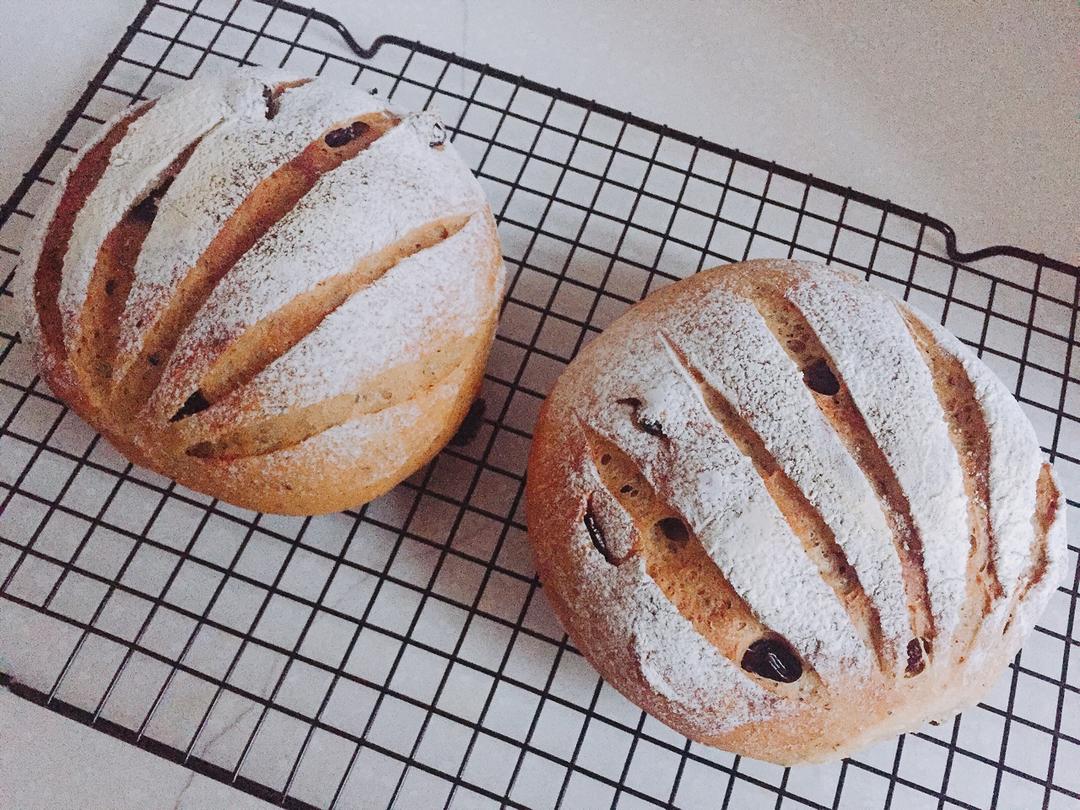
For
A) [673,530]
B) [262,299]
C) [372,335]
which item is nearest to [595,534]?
[673,530]

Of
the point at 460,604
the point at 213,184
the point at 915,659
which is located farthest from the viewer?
the point at 460,604

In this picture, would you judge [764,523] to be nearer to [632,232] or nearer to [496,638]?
[496,638]

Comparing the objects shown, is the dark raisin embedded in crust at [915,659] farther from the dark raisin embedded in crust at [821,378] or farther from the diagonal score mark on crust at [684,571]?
the dark raisin embedded in crust at [821,378]

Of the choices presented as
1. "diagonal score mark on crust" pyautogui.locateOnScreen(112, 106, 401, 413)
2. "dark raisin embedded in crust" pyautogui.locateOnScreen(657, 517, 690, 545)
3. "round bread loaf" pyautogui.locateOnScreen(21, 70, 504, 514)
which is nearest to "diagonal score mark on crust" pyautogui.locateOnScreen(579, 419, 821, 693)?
"dark raisin embedded in crust" pyautogui.locateOnScreen(657, 517, 690, 545)

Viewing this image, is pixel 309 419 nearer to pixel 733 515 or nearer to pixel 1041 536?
pixel 733 515

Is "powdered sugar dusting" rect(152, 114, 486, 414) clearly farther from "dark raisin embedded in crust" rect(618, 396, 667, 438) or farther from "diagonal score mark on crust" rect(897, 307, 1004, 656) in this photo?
"diagonal score mark on crust" rect(897, 307, 1004, 656)

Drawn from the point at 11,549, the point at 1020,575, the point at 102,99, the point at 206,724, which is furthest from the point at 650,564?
the point at 102,99

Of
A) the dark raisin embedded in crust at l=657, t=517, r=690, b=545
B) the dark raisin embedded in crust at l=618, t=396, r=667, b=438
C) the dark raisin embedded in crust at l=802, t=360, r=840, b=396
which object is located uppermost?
the dark raisin embedded in crust at l=802, t=360, r=840, b=396
